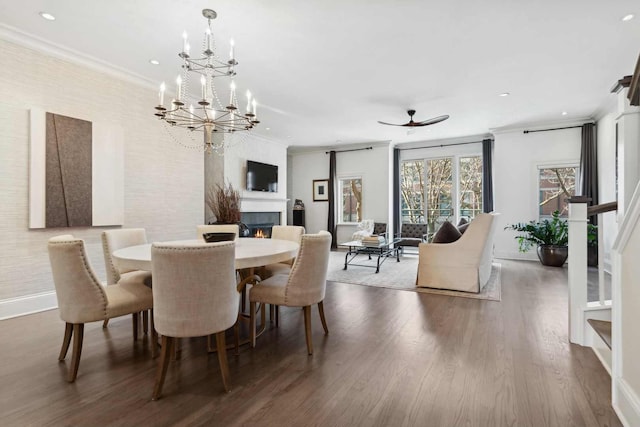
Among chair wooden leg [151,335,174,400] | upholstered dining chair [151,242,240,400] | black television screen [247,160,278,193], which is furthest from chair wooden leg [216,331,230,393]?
black television screen [247,160,278,193]

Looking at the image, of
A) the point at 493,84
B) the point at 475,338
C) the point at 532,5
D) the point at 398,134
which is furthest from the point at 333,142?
the point at 475,338

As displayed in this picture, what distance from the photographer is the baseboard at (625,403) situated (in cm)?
145

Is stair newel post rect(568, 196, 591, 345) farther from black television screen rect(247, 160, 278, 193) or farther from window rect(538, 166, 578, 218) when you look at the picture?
black television screen rect(247, 160, 278, 193)

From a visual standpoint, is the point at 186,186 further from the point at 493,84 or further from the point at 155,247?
the point at 493,84

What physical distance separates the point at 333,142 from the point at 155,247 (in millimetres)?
7099

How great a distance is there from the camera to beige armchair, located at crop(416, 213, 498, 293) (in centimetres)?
400

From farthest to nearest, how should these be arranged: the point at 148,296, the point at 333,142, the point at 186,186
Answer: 1. the point at 333,142
2. the point at 186,186
3. the point at 148,296

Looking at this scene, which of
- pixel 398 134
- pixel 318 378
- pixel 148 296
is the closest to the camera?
pixel 318 378

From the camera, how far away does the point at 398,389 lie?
1884 millimetres

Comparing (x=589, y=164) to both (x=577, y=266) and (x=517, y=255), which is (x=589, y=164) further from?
(x=577, y=266)

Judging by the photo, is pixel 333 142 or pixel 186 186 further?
pixel 333 142

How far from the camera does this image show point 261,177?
7141 mm

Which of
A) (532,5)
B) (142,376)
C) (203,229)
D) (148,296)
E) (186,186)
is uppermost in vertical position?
(532,5)

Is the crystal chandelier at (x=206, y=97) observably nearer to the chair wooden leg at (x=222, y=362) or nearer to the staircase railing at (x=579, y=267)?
the chair wooden leg at (x=222, y=362)
